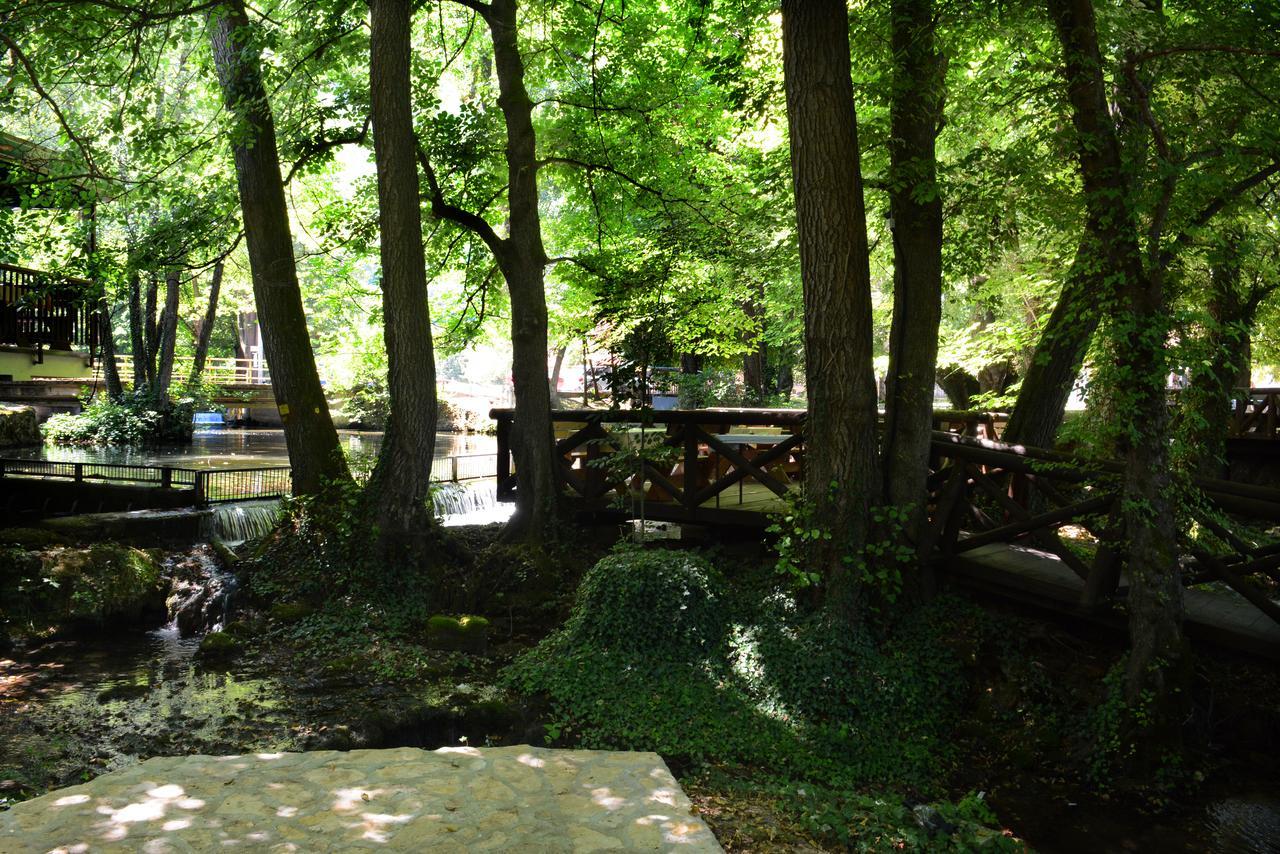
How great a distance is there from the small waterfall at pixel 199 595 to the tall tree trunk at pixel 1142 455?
940 cm

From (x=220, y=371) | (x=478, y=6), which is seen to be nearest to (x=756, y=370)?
(x=478, y=6)

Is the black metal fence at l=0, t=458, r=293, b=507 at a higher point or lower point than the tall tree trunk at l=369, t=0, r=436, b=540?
lower

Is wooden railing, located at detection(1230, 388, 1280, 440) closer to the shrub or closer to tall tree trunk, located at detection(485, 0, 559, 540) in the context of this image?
tall tree trunk, located at detection(485, 0, 559, 540)

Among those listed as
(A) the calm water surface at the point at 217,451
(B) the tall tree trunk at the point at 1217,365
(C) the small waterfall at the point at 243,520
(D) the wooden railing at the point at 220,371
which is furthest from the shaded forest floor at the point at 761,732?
(D) the wooden railing at the point at 220,371

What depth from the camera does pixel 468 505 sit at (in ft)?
53.3

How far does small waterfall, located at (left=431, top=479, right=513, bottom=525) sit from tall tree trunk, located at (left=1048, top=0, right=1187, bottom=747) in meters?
10.7

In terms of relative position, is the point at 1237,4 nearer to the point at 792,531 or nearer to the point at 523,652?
the point at 792,531

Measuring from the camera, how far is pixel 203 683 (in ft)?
27.0

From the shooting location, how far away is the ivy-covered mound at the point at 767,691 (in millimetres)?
6016

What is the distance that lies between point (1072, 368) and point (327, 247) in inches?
416

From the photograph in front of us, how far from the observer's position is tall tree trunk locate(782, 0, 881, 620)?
776 cm

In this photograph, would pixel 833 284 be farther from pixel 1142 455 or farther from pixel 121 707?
pixel 121 707

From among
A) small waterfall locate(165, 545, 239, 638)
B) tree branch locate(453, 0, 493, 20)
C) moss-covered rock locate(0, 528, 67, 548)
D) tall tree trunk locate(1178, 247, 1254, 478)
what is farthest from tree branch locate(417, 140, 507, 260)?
tall tree trunk locate(1178, 247, 1254, 478)

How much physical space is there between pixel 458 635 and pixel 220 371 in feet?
101
